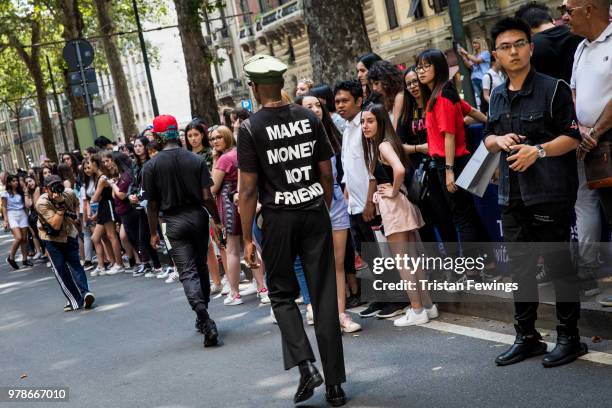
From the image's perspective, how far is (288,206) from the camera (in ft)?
19.2

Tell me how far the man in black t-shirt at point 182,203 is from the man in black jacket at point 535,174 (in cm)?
350

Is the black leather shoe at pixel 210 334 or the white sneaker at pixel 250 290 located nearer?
the black leather shoe at pixel 210 334

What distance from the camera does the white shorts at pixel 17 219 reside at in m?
19.7

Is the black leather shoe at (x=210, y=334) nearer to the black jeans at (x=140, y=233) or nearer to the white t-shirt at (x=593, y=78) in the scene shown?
the white t-shirt at (x=593, y=78)

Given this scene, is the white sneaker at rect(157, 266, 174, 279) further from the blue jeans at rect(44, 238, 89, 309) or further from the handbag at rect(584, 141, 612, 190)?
the handbag at rect(584, 141, 612, 190)

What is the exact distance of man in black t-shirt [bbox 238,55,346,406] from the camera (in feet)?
19.0

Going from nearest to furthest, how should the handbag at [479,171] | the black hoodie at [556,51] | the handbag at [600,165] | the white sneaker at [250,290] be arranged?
the handbag at [600,165] → the handbag at [479,171] → the black hoodie at [556,51] → the white sneaker at [250,290]

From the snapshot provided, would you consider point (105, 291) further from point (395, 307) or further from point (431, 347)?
point (431, 347)

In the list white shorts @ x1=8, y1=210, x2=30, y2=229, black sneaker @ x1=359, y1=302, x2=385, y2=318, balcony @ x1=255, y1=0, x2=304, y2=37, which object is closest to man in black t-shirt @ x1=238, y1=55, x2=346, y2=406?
black sneaker @ x1=359, y1=302, x2=385, y2=318

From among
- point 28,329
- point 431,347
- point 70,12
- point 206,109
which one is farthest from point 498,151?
point 70,12

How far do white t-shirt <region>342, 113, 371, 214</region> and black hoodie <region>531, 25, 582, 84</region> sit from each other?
1567mm

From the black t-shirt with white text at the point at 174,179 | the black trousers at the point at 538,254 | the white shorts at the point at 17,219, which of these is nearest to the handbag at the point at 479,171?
the black trousers at the point at 538,254

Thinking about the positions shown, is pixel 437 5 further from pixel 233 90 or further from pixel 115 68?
pixel 233 90

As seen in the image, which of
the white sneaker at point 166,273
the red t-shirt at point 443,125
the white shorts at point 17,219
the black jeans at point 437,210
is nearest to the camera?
the red t-shirt at point 443,125
